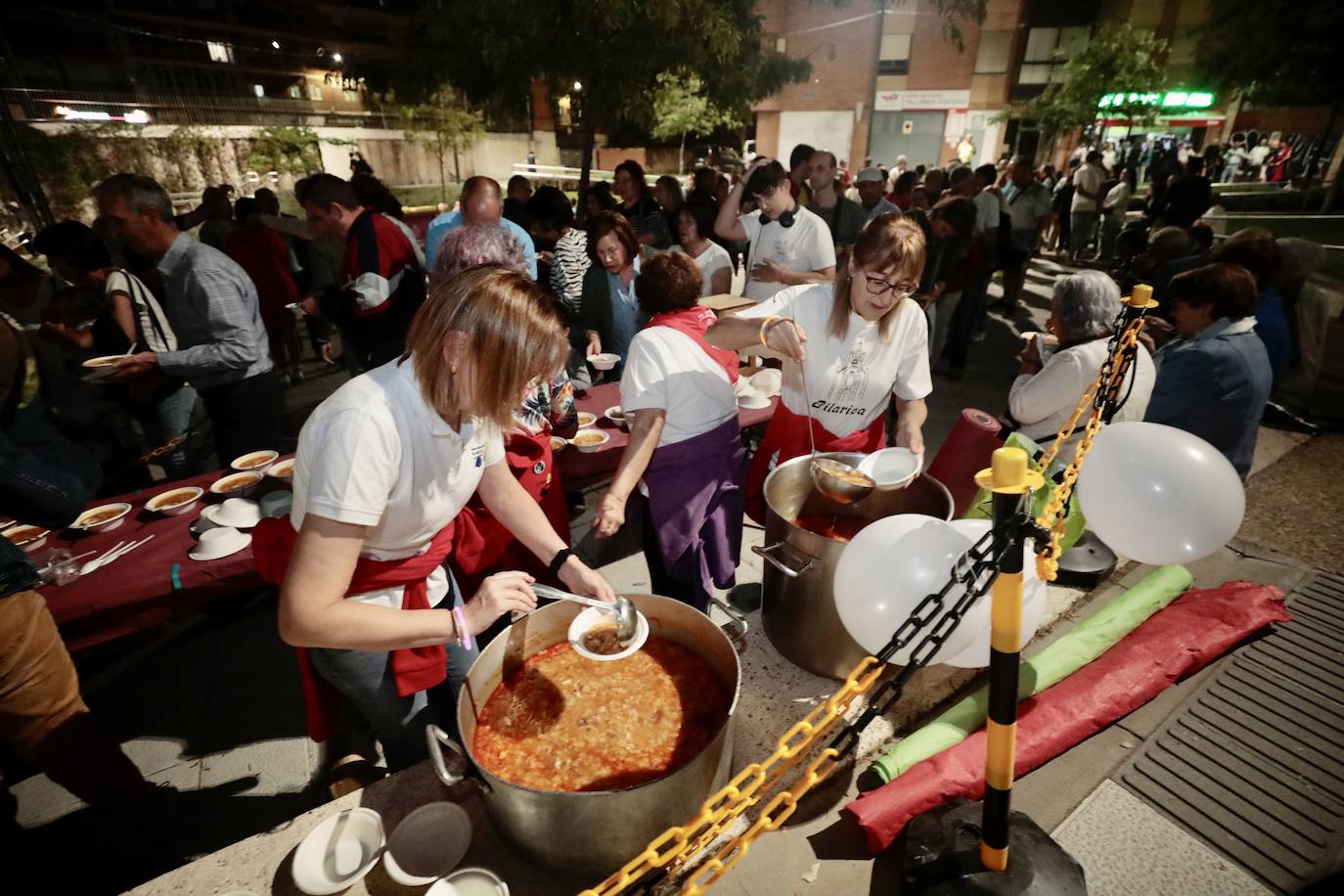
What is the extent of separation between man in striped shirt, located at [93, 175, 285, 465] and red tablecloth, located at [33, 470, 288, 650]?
4.16ft

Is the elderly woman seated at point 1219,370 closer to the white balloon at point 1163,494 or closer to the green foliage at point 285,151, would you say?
the white balloon at point 1163,494

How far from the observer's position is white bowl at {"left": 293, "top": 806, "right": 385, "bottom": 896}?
1743mm

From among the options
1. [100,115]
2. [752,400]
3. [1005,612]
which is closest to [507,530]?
[1005,612]

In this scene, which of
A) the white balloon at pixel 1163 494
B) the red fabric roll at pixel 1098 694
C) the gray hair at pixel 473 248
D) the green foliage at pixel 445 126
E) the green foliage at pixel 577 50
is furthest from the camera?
the green foliage at pixel 445 126

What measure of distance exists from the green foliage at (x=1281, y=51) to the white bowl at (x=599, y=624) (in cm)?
2012

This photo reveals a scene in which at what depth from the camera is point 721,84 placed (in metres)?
10.8

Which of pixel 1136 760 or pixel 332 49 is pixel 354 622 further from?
pixel 332 49

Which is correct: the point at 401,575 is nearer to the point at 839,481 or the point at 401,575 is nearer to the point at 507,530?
the point at 507,530

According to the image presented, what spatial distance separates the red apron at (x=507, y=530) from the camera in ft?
8.66

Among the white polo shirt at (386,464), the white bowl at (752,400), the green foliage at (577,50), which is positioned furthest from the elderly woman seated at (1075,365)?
the green foliage at (577,50)

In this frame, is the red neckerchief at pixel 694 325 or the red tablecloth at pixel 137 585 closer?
the red tablecloth at pixel 137 585

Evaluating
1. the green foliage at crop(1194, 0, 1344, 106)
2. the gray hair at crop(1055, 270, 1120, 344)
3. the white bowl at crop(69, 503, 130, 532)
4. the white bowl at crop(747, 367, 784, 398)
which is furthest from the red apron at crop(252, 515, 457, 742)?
the green foliage at crop(1194, 0, 1344, 106)

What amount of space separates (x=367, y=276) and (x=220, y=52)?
4066cm

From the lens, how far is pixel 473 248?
298cm
